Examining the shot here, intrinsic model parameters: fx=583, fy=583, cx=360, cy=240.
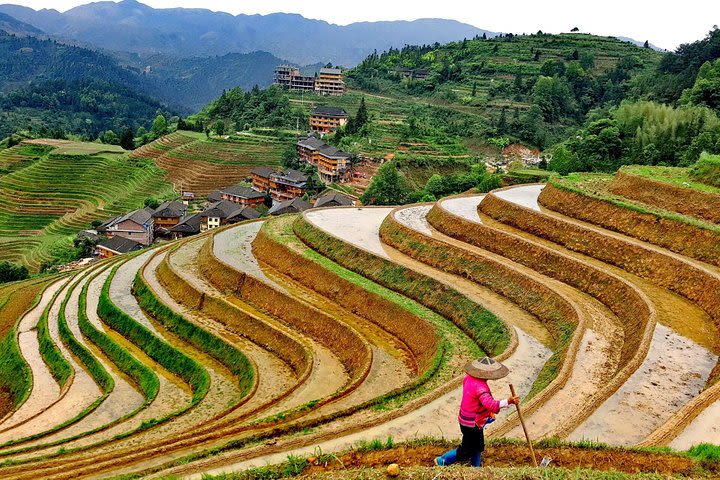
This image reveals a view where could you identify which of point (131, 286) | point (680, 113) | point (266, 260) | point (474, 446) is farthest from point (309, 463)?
point (680, 113)

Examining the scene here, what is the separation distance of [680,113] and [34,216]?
149 ft

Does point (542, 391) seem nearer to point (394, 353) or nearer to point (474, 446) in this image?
point (474, 446)

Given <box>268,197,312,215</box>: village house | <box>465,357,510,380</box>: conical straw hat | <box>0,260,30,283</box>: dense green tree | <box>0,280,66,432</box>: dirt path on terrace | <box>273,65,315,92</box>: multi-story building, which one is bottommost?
<box>0,260,30,283</box>: dense green tree

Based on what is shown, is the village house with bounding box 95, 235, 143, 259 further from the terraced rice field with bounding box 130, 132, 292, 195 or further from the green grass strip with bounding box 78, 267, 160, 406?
the green grass strip with bounding box 78, 267, 160, 406

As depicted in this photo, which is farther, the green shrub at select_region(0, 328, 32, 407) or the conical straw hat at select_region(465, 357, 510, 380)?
the green shrub at select_region(0, 328, 32, 407)

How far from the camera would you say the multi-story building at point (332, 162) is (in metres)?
49.4

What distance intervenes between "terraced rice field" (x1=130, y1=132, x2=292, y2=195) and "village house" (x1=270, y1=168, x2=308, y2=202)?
6.08 m

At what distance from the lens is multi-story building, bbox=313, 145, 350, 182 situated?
4938cm

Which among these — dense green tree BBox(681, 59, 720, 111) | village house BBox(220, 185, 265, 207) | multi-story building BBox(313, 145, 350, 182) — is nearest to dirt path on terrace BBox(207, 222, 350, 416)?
village house BBox(220, 185, 265, 207)

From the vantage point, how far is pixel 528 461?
714 centimetres

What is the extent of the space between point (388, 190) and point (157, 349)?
82.3 ft

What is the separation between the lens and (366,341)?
1564 cm

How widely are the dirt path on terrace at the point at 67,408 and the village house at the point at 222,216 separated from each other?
81.2ft

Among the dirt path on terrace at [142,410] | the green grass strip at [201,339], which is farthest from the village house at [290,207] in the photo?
the dirt path on terrace at [142,410]
